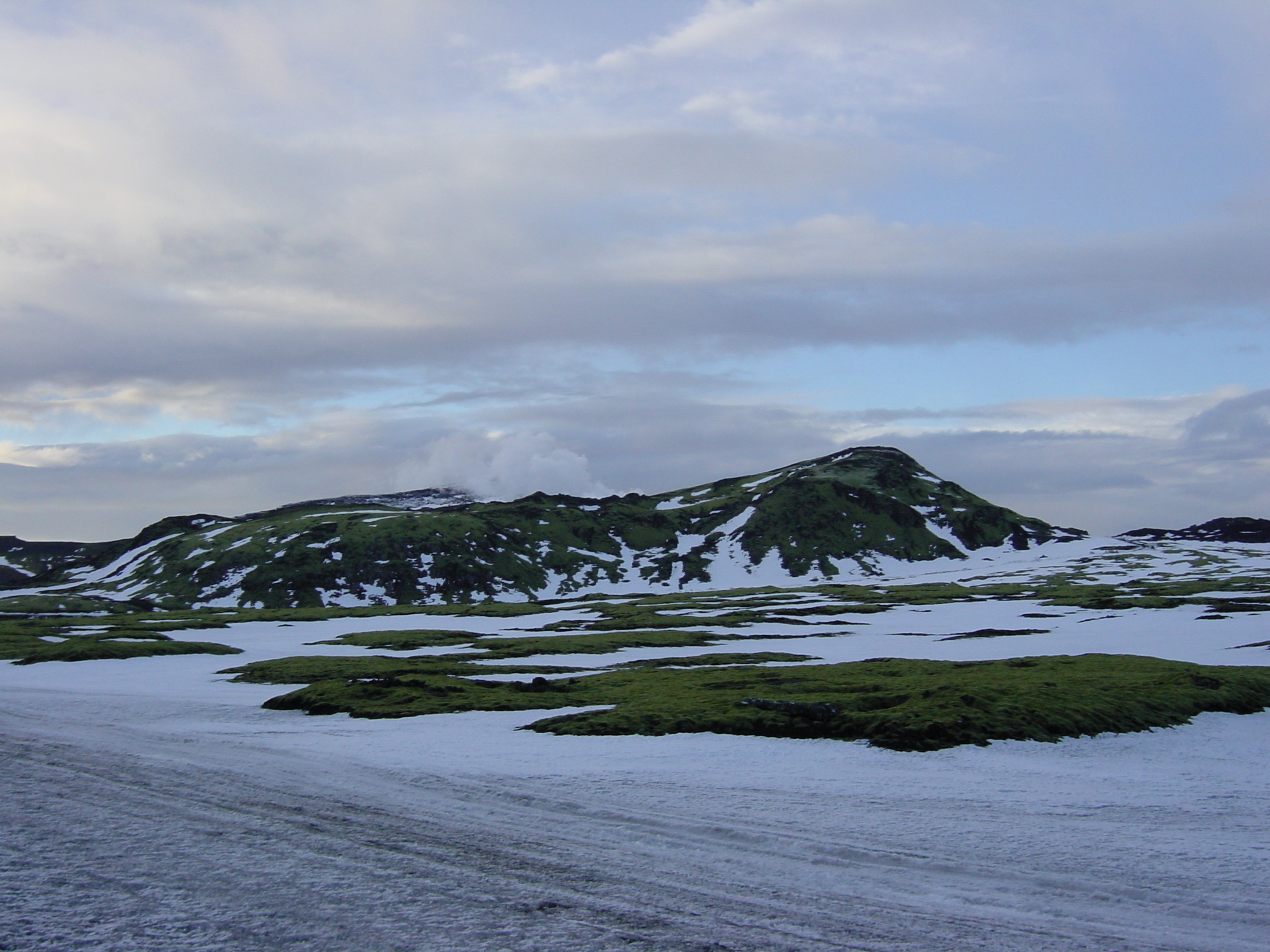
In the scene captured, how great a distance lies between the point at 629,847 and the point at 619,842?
1.17ft

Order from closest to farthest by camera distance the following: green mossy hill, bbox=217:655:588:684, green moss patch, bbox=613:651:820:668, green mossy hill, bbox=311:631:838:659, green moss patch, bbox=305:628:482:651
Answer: green mossy hill, bbox=217:655:588:684, green moss patch, bbox=613:651:820:668, green mossy hill, bbox=311:631:838:659, green moss patch, bbox=305:628:482:651

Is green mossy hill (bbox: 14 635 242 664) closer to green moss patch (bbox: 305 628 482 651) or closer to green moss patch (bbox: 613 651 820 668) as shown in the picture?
green moss patch (bbox: 305 628 482 651)

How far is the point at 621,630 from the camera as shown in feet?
322

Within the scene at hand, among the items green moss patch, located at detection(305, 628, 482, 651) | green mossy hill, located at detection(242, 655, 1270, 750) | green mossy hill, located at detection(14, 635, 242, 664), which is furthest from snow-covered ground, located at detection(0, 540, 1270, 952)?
green moss patch, located at detection(305, 628, 482, 651)

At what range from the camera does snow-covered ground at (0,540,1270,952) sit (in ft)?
40.1

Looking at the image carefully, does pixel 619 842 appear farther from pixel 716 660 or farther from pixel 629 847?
pixel 716 660

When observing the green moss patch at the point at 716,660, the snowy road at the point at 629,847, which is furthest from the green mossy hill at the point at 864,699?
the green moss patch at the point at 716,660

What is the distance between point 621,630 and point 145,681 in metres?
54.7

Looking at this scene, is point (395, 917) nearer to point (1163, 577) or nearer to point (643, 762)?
point (643, 762)

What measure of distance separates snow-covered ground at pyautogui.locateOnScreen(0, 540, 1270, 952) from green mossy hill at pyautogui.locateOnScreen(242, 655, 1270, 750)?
151 centimetres

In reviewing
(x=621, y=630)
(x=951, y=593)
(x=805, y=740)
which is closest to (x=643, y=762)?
(x=805, y=740)

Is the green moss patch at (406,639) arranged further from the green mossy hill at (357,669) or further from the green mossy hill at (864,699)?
the green mossy hill at (864,699)

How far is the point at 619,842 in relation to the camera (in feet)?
54.4

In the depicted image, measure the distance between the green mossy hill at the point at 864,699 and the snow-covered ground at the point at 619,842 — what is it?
4.94 feet
